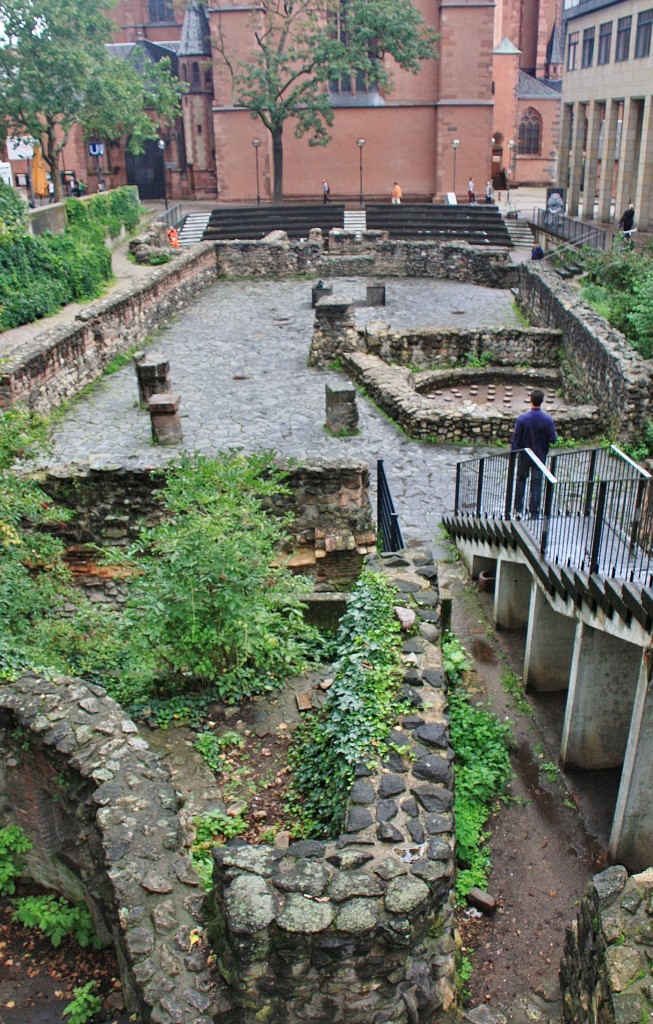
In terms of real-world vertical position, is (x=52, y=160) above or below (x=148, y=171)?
above

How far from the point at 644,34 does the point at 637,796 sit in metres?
31.8

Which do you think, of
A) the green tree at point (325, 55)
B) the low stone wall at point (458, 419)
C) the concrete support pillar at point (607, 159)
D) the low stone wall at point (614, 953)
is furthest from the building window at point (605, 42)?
the low stone wall at point (614, 953)

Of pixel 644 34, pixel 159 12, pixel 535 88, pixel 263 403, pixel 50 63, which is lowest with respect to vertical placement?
pixel 263 403

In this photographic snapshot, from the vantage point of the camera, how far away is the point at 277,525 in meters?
8.85

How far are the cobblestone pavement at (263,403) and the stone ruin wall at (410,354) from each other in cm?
52

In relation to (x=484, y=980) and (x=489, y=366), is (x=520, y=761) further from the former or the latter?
(x=489, y=366)

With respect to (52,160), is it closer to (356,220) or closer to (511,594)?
(356,220)

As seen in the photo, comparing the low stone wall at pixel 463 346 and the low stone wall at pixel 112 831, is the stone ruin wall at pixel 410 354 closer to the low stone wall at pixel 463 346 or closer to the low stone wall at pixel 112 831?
the low stone wall at pixel 463 346

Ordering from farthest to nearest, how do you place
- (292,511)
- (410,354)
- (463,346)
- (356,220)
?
(356,220), (463,346), (410,354), (292,511)

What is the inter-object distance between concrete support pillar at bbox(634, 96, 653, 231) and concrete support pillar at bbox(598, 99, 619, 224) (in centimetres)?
395

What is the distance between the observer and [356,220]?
124 ft

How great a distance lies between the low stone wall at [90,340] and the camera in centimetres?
1577

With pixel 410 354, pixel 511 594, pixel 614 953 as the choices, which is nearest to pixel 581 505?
pixel 511 594

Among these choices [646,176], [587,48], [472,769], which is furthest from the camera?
[587,48]
